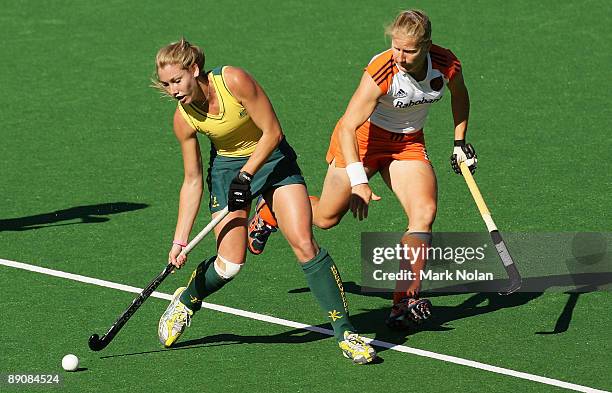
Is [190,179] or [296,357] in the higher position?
[190,179]

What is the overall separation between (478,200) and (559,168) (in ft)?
10.4

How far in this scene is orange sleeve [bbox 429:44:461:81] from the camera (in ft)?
31.3

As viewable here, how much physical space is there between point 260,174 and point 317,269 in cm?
72

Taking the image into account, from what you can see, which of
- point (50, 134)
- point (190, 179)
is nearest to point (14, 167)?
point (50, 134)

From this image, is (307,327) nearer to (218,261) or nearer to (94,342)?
(218,261)

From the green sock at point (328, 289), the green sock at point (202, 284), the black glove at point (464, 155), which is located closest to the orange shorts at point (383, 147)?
the black glove at point (464, 155)

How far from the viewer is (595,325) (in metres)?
9.59

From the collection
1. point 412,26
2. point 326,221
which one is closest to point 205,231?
point 326,221

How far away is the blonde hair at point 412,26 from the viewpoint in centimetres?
899

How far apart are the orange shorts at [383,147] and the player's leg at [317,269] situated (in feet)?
3.06

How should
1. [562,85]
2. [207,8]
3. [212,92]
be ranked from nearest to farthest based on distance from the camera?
[212,92]
[562,85]
[207,8]

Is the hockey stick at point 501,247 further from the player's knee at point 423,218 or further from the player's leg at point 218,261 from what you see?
the player's leg at point 218,261

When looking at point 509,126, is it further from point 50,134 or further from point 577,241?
point 50,134

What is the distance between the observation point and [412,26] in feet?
29.5
